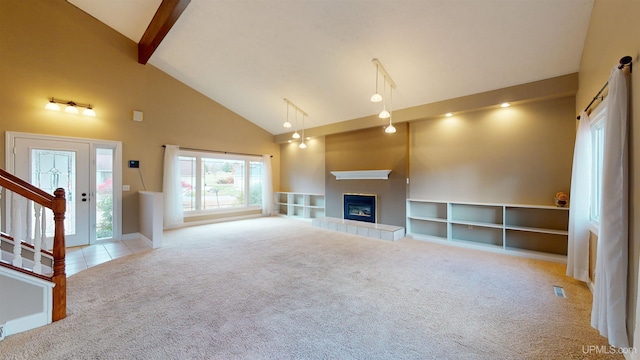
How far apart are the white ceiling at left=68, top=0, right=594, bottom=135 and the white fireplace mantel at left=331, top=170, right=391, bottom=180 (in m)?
1.45

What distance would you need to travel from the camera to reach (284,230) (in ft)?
20.4

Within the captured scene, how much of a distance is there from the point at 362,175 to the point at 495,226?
302 centimetres

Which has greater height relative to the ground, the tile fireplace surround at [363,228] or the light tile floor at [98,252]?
the tile fireplace surround at [363,228]

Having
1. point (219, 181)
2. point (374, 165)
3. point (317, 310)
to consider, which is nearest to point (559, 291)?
point (317, 310)

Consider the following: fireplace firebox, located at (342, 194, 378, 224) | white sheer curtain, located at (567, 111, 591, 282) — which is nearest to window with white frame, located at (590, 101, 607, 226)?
white sheer curtain, located at (567, 111, 591, 282)

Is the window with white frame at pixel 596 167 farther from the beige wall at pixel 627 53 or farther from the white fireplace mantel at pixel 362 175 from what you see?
the white fireplace mantel at pixel 362 175

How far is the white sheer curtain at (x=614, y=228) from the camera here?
182 cm

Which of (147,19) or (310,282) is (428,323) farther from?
(147,19)

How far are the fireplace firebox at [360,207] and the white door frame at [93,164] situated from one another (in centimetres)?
522

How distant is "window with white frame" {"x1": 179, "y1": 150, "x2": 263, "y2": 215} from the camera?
6.80 m

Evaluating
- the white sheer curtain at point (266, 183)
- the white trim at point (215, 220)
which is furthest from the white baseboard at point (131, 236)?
the white sheer curtain at point (266, 183)

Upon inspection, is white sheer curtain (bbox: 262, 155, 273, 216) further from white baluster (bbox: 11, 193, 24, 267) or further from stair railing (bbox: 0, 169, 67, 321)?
white baluster (bbox: 11, 193, 24, 267)

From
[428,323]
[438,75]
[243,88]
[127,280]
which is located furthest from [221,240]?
[438,75]

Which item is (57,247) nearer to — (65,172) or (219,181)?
(65,172)
